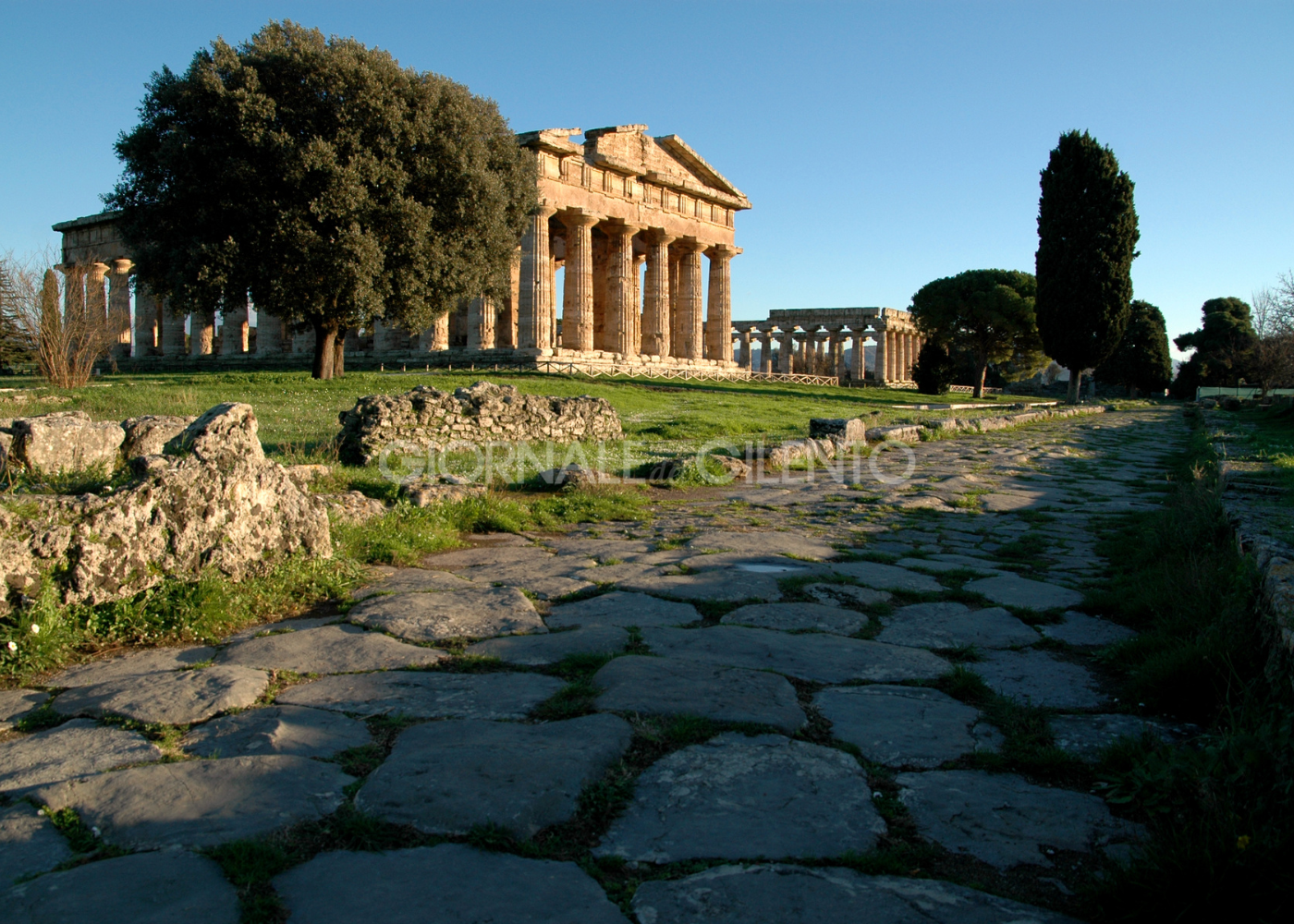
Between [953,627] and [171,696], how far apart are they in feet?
9.94

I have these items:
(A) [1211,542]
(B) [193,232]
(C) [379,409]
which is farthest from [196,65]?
(A) [1211,542]

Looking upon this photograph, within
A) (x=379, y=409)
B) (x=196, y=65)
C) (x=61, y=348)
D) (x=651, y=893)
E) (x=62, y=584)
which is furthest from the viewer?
(x=196, y=65)

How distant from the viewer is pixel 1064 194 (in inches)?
1328

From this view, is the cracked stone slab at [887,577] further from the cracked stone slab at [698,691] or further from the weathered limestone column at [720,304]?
the weathered limestone column at [720,304]

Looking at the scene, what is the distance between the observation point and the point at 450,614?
3744 millimetres

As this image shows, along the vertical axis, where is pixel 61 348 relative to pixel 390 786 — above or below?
above

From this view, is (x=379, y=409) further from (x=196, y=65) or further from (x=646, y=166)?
(x=646, y=166)

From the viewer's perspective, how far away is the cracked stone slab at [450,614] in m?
3.52

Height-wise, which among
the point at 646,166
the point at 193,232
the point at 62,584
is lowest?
the point at 62,584

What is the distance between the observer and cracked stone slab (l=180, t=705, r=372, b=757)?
2.30 meters

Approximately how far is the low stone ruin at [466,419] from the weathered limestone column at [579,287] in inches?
881

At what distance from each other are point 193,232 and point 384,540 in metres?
17.9

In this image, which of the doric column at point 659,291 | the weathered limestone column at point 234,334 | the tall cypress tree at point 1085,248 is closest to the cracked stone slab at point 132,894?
the doric column at point 659,291

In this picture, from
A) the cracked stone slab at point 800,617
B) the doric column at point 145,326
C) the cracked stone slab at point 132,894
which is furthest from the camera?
the doric column at point 145,326
